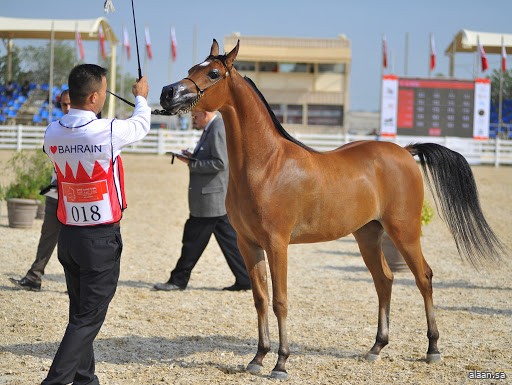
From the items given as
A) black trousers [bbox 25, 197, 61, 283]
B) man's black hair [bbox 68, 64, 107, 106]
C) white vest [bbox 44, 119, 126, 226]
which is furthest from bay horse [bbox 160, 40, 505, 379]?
black trousers [bbox 25, 197, 61, 283]

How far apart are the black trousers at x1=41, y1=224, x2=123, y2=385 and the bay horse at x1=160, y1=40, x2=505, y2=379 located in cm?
108

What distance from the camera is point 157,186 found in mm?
20297

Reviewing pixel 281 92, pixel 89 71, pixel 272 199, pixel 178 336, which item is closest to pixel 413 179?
pixel 272 199

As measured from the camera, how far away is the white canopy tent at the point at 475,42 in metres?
38.6

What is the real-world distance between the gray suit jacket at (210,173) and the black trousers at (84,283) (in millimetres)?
3770

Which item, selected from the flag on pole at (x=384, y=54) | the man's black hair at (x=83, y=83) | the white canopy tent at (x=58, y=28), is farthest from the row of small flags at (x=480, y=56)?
the man's black hair at (x=83, y=83)

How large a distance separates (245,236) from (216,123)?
3010 millimetres

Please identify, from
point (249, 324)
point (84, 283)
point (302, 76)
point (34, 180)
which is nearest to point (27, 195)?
point (34, 180)

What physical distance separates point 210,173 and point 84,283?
407 cm

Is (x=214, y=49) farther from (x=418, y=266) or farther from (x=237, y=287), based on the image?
(x=237, y=287)

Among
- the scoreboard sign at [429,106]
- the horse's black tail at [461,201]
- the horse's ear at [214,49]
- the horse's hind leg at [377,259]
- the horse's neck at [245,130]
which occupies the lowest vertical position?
the horse's hind leg at [377,259]

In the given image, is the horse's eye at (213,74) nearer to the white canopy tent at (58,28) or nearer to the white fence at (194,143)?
the white fence at (194,143)

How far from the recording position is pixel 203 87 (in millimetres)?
5199

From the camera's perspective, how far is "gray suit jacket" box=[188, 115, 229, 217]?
8.27 meters
